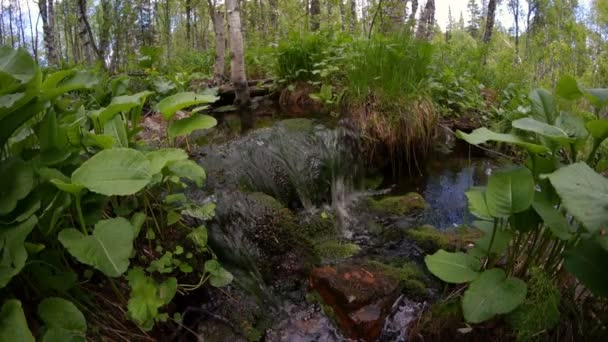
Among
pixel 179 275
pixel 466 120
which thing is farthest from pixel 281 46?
pixel 179 275

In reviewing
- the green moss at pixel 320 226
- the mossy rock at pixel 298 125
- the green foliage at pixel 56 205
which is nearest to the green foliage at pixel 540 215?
the green foliage at pixel 56 205

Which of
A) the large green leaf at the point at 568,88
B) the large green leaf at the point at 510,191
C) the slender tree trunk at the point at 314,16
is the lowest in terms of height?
the large green leaf at the point at 510,191

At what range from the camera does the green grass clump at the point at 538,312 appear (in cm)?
157

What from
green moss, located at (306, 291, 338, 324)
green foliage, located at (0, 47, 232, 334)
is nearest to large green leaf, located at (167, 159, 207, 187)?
green foliage, located at (0, 47, 232, 334)

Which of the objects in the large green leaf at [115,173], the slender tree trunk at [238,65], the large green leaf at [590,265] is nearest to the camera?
the large green leaf at [115,173]

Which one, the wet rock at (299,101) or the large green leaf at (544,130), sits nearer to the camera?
the large green leaf at (544,130)

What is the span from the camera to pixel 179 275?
83.3 inches

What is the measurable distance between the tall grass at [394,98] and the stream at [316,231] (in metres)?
0.27

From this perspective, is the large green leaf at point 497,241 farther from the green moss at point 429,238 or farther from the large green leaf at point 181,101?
the large green leaf at point 181,101

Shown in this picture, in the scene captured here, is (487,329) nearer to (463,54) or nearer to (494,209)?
(494,209)

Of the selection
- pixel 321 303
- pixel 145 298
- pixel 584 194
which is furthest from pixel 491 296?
pixel 145 298

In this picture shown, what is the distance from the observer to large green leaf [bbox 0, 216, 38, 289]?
1255 mm

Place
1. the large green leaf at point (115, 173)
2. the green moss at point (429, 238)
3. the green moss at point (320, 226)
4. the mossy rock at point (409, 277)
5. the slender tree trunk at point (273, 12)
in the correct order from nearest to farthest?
1. the large green leaf at point (115, 173)
2. the mossy rock at point (409, 277)
3. the green moss at point (429, 238)
4. the green moss at point (320, 226)
5. the slender tree trunk at point (273, 12)

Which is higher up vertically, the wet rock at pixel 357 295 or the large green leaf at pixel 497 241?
the large green leaf at pixel 497 241
